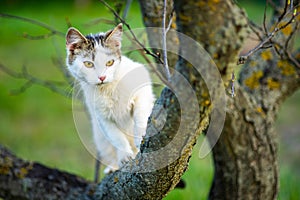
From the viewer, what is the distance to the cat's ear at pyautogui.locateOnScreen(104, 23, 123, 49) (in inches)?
90.3

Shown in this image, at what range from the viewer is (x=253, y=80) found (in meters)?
3.11

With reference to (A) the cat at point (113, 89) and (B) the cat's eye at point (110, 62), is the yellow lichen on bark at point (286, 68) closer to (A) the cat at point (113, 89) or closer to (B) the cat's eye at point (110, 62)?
(A) the cat at point (113, 89)

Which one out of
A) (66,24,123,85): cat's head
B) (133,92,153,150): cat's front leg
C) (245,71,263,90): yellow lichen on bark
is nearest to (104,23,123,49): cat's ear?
(66,24,123,85): cat's head

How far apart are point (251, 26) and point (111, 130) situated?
992 mm

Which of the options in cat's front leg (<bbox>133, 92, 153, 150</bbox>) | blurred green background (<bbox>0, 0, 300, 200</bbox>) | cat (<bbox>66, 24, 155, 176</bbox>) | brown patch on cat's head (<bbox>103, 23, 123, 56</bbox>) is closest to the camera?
brown patch on cat's head (<bbox>103, 23, 123, 56</bbox>)

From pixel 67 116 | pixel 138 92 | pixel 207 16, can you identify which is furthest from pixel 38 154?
pixel 207 16

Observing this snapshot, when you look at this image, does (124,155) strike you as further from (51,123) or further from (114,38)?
(51,123)

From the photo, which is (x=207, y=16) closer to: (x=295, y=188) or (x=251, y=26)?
(x=251, y=26)

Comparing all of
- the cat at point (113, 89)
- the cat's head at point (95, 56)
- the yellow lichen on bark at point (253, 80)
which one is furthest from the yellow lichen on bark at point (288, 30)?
the cat's head at point (95, 56)

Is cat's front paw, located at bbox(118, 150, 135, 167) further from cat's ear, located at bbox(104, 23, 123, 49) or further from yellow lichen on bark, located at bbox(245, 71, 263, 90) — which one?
yellow lichen on bark, located at bbox(245, 71, 263, 90)

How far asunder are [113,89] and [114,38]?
1.61ft

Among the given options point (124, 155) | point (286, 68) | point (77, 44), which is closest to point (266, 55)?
point (286, 68)

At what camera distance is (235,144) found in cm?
285

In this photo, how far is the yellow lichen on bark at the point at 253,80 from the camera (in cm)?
310
